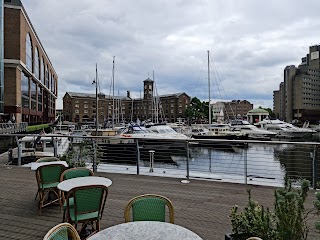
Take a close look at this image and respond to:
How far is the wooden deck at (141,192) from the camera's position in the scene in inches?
164

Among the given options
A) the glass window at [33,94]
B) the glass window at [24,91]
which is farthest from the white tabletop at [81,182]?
the glass window at [33,94]

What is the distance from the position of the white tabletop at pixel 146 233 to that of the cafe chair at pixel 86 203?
1.17m

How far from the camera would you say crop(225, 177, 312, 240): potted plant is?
7.64 feet

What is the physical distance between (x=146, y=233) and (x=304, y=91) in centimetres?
10465

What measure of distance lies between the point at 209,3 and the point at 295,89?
97.1m

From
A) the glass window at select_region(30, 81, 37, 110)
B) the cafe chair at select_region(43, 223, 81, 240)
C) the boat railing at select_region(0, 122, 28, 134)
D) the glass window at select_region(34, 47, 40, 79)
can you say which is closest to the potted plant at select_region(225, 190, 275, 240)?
the cafe chair at select_region(43, 223, 81, 240)

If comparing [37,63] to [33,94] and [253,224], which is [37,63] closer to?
[33,94]

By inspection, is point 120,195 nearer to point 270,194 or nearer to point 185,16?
point 270,194

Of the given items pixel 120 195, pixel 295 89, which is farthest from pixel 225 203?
pixel 295 89

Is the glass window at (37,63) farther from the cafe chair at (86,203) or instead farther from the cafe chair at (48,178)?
the cafe chair at (86,203)

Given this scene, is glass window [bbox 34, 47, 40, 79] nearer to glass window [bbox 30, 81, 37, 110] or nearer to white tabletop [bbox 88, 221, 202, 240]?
glass window [bbox 30, 81, 37, 110]

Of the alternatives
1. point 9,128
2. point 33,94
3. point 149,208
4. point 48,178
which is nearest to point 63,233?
point 149,208

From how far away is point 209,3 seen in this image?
948cm

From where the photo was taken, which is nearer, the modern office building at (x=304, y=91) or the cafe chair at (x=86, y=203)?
the cafe chair at (x=86, y=203)
